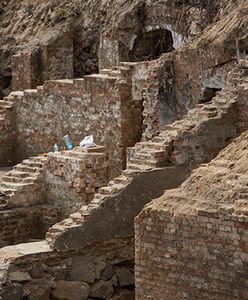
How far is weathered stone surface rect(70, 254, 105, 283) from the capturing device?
1970 cm

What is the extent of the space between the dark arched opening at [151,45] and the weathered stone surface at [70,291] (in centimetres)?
999

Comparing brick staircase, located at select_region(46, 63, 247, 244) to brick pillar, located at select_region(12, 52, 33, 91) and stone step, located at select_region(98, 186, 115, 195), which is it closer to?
stone step, located at select_region(98, 186, 115, 195)

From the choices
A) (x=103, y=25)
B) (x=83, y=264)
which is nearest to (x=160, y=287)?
(x=83, y=264)

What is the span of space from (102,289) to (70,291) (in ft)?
1.56

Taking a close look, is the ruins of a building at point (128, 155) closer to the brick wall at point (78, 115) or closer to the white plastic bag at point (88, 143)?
the brick wall at point (78, 115)

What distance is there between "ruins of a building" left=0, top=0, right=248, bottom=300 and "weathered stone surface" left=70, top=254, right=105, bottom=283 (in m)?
0.01

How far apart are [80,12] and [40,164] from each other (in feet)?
27.4

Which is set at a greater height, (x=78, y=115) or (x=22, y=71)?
(x=22, y=71)

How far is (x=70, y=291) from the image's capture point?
1955 cm

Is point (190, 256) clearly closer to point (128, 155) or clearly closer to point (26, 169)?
point (128, 155)

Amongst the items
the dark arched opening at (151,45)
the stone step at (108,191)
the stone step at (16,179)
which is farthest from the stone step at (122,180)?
the dark arched opening at (151,45)

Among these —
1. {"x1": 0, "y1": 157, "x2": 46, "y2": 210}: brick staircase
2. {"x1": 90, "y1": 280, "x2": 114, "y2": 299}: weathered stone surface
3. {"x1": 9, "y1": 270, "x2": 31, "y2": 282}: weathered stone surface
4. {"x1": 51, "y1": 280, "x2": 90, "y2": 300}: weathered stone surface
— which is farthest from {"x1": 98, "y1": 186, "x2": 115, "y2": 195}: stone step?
{"x1": 0, "y1": 157, "x2": 46, "y2": 210}: brick staircase

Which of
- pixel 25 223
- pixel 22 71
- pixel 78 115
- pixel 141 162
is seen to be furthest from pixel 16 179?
pixel 22 71

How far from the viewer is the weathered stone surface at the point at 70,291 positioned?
19.5 metres
